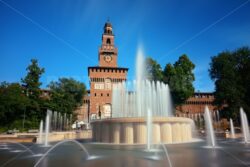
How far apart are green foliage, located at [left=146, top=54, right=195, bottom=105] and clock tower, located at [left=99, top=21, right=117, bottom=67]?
61.0ft

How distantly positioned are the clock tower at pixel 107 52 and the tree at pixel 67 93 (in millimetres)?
9958

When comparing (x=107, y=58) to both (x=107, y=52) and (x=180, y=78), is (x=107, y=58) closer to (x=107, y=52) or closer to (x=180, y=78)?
(x=107, y=52)

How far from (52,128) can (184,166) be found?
2917 centimetres

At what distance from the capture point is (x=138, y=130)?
11.5 m

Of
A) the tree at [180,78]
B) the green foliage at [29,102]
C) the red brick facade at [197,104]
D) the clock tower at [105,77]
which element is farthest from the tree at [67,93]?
the red brick facade at [197,104]

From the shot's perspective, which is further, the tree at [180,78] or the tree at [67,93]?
the tree at [67,93]

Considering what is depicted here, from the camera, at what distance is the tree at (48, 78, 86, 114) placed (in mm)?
37656

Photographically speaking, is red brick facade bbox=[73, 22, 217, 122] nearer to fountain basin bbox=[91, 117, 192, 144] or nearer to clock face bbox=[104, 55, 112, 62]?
clock face bbox=[104, 55, 112, 62]

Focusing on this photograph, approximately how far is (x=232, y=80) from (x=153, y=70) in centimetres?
1140

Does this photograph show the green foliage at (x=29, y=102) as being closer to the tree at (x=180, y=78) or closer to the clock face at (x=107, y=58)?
the clock face at (x=107, y=58)

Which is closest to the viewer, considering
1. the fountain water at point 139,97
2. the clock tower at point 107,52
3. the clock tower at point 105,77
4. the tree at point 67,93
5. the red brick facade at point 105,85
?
the fountain water at point 139,97

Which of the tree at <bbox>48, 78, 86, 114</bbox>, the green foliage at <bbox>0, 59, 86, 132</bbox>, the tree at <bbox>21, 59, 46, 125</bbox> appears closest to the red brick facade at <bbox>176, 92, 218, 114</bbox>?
the tree at <bbox>48, 78, 86, 114</bbox>

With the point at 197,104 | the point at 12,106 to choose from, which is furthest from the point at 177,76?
the point at 12,106

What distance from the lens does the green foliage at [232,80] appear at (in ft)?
95.7
